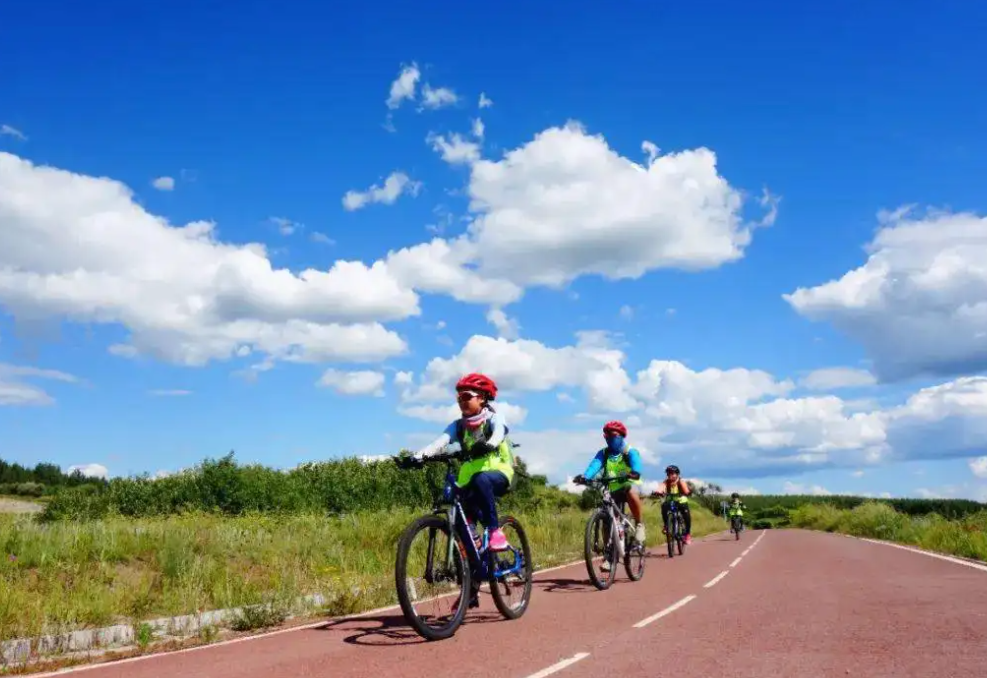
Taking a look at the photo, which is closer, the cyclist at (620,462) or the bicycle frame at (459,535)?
the bicycle frame at (459,535)

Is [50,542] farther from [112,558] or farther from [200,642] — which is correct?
[200,642]

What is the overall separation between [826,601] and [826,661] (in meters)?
4.17

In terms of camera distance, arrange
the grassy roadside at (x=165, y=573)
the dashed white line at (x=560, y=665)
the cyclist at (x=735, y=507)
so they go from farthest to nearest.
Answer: the cyclist at (x=735, y=507) → the grassy roadside at (x=165, y=573) → the dashed white line at (x=560, y=665)

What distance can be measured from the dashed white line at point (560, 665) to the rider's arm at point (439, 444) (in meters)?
2.29

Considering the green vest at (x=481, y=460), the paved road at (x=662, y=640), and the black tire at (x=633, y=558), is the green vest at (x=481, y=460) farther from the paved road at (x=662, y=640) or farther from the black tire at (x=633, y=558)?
the black tire at (x=633, y=558)

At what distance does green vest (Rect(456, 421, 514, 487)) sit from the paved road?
150cm

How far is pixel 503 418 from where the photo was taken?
27.9 feet

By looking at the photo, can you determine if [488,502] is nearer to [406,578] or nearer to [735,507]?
[406,578]

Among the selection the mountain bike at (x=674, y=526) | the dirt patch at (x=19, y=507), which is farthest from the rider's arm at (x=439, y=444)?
the dirt patch at (x=19, y=507)

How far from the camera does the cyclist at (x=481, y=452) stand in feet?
26.9

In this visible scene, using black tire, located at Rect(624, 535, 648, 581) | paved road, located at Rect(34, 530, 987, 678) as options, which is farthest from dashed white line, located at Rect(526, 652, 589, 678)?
black tire, located at Rect(624, 535, 648, 581)

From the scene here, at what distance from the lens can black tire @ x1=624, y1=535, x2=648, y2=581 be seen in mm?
12728

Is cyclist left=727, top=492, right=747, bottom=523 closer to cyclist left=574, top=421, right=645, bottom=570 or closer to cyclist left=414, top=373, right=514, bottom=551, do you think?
cyclist left=574, top=421, right=645, bottom=570

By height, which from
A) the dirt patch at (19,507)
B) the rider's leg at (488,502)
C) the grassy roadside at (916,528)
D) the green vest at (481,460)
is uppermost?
the dirt patch at (19,507)
